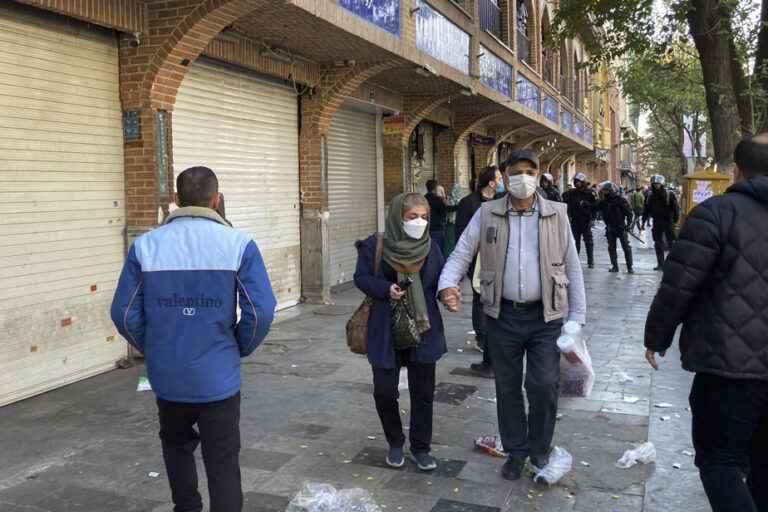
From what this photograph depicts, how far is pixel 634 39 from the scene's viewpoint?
12523 millimetres

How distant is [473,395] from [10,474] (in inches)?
134

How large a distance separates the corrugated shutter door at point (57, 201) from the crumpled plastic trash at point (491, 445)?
12.4ft

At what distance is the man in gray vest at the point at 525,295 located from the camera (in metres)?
4.11

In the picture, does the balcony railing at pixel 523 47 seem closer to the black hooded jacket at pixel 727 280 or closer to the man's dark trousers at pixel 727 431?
the black hooded jacket at pixel 727 280

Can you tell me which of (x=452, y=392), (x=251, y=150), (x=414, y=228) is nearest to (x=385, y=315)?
(x=414, y=228)

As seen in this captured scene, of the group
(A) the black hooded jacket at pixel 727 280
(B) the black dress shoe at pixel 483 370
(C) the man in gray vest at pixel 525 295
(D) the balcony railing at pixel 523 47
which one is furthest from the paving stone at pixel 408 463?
(D) the balcony railing at pixel 523 47

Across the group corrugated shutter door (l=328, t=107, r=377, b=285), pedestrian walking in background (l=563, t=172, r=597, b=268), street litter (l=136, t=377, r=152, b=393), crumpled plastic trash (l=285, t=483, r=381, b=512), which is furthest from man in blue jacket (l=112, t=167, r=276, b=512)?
pedestrian walking in background (l=563, t=172, r=597, b=268)

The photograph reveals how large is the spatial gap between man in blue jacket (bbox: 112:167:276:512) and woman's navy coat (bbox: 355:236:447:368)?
3.77 ft

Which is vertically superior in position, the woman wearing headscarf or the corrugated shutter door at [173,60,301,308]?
the corrugated shutter door at [173,60,301,308]

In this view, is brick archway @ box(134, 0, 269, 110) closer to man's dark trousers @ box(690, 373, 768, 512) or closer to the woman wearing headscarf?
the woman wearing headscarf

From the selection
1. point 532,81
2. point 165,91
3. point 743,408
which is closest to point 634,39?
point 532,81

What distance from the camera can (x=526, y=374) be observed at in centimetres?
414

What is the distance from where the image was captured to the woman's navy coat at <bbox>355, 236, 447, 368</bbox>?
4191 mm

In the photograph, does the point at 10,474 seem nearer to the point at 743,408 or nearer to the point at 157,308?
the point at 157,308
